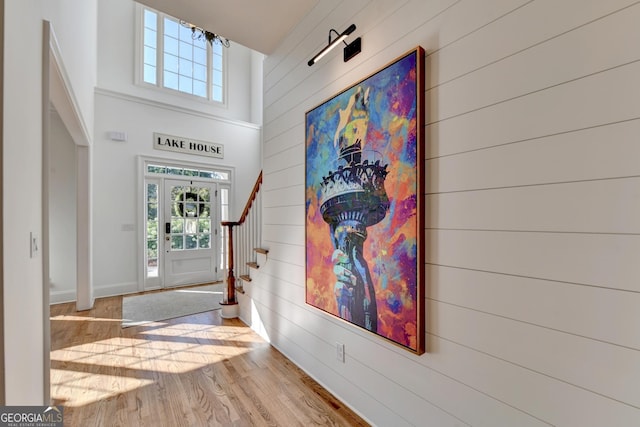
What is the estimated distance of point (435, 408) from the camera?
1.40 m

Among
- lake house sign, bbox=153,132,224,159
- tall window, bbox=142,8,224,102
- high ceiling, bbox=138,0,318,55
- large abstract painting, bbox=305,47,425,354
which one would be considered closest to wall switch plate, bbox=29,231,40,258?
large abstract painting, bbox=305,47,425,354

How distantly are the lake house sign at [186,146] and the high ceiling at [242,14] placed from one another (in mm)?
3070

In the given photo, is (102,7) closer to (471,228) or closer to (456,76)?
(456,76)

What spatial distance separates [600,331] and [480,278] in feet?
1.26

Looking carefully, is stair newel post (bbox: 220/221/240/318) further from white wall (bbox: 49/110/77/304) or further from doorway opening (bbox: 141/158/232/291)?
white wall (bbox: 49/110/77/304)

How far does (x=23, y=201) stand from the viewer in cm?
124

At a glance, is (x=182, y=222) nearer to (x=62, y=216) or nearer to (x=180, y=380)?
(x=62, y=216)

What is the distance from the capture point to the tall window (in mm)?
5191

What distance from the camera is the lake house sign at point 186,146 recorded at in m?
5.05

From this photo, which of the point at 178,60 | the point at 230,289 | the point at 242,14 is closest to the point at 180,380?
the point at 230,289

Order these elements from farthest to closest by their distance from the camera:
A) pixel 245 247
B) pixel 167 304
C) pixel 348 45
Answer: pixel 167 304 < pixel 245 247 < pixel 348 45

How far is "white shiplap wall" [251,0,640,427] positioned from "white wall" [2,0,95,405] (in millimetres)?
1630

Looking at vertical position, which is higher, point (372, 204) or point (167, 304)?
point (372, 204)

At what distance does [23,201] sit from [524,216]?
2.07 metres
